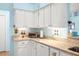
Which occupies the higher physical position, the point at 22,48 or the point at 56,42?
the point at 56,42

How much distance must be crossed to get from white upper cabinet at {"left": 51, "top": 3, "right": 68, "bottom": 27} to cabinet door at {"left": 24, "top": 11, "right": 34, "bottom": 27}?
13.6 inches

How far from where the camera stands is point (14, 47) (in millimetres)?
2043

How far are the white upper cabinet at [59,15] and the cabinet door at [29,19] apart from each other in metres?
0.35

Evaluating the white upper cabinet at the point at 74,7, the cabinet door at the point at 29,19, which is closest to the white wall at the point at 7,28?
the cabinet door at the point at 29,19

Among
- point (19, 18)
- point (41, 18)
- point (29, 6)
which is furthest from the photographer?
point (41, 18)

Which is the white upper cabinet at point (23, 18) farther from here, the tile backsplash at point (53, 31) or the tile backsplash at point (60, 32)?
the tile backsplash at point (60, 32)

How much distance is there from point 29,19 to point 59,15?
53 cm

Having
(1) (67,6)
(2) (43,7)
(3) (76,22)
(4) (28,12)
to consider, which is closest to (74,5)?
(1) (67,6)

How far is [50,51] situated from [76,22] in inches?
24.1

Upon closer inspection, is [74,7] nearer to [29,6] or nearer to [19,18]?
[29,6]

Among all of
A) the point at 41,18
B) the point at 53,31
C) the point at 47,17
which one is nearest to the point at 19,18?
the point at 41,18

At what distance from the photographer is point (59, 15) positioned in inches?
86.7

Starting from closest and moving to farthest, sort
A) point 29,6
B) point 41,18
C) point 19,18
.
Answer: point 29,6 < point 19,18 < point 41,18

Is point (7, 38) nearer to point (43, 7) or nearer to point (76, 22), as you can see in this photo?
point (43, 7)
